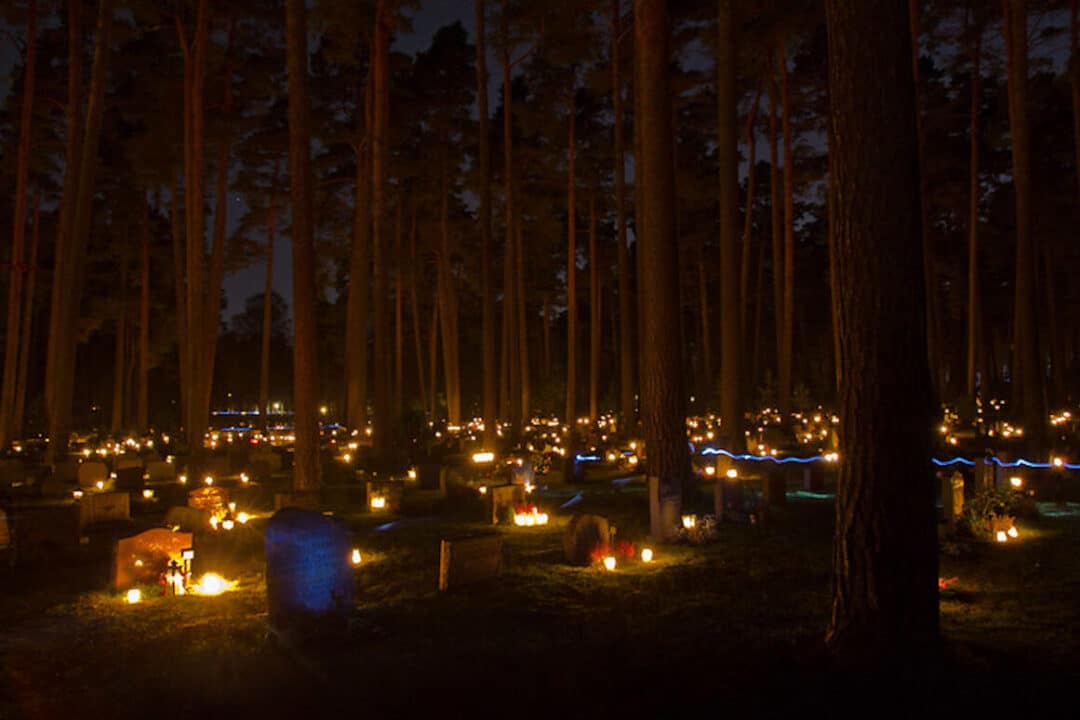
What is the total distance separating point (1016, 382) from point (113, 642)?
31.0m

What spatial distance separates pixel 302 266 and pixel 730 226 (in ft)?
32.9

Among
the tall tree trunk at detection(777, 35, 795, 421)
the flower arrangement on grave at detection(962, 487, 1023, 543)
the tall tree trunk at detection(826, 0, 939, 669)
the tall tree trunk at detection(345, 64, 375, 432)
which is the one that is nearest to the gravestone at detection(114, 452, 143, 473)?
the tall tree trunk at detection(345, 64, 375, 432)

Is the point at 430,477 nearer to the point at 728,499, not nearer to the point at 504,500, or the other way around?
the point at 504,500

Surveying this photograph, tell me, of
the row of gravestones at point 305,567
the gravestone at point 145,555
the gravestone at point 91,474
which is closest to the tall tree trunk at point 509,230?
the gravestone at point 91,474

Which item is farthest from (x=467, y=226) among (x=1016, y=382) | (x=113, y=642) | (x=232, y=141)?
(x=113, y=642)

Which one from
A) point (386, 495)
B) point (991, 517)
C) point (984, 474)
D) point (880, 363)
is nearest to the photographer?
point (880, 363)

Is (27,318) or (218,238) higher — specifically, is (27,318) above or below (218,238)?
below

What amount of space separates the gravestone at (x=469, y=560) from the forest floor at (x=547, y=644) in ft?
0.47

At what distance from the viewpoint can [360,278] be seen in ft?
75.8

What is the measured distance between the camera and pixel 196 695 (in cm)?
593

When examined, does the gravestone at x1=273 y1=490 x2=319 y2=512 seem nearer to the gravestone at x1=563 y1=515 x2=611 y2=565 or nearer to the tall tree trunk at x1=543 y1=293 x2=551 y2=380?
the gravestone at x1=563 y1=515 x2=611 y2=565

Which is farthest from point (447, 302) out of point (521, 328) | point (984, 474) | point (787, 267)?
point (984, 474)

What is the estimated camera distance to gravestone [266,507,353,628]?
290 inches

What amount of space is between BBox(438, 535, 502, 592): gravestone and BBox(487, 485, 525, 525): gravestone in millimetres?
4822
